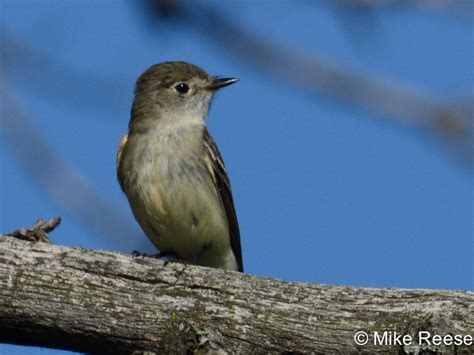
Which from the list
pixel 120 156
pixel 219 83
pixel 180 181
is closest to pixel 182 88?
pixel 219 83

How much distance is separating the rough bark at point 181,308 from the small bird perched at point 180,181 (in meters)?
1.94

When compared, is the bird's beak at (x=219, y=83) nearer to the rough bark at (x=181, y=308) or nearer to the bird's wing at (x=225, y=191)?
the bird's wing at (x=225, y=191)

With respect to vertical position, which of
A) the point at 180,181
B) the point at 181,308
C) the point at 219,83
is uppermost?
the point at 219,83

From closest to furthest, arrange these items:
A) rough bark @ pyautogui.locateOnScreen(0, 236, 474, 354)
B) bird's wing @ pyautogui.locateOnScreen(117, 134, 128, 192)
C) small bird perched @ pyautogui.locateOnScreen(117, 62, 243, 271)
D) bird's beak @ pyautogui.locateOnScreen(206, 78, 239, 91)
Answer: rough bark @ pyautogui.locateOnScreen(0, 236, 474, 354) < small bird perched @ pyautogui.locateOnScreen(117, 62, 243, 271) < bird's wing @ pyautogui.locateOnScreen(117, 134, 128, 192) < bird's beak @ pyautogui.locateOnScreen(206, 78, 239, 91)

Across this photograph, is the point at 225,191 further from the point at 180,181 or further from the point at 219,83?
the point at 219,83

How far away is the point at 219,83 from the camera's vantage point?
7.75m

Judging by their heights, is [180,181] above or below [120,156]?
below

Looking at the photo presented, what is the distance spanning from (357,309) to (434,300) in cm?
38

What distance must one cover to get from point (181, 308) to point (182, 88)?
3735mm

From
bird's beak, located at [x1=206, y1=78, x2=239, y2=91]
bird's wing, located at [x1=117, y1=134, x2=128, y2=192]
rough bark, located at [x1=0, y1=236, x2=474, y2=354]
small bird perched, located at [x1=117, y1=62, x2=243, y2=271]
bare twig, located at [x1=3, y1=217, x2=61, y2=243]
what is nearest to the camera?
rough bark, located at [x1=0, y1=236, x2=474, y2=354]

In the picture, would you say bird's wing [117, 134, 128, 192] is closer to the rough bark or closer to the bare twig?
the bare twig

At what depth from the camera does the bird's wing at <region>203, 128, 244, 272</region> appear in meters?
6.93

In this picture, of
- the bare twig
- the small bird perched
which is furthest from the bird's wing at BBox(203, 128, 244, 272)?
the bare twig

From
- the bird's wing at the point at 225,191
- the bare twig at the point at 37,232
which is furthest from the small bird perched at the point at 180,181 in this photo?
the bare twig at the point at 37,232
